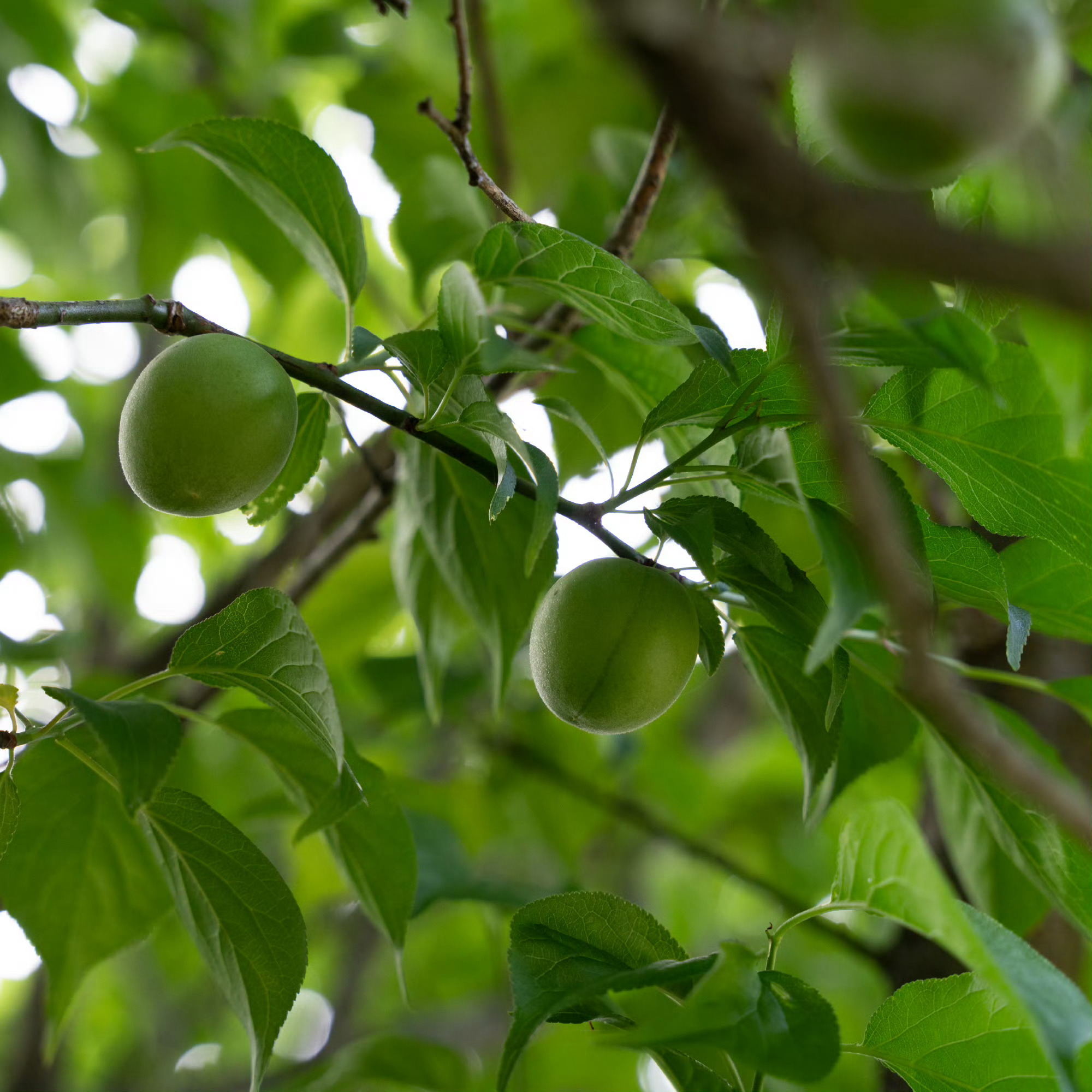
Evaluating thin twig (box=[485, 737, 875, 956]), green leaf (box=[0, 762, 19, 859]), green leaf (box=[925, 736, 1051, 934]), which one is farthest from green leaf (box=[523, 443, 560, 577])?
thin twig (box=[485, 737, 875, 956])

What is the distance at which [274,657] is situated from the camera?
629mm

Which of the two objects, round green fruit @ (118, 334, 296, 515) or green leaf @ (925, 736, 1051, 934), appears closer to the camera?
round green fruit @ (118, 334, 296, 515)

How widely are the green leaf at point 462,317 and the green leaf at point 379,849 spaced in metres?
0.31

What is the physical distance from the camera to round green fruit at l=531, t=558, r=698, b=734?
62cm

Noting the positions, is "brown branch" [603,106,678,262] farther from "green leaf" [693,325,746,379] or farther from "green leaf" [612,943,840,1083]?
"green leaf" [612,943,840,1083]

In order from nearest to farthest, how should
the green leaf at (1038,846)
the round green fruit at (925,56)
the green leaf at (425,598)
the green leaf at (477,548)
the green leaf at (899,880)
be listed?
the round green fruit at (925,56)
the green leaf at (899,880)
the green leaf at (1038,846)
the green leaf at (477,548)
the green leaf at (425,598)

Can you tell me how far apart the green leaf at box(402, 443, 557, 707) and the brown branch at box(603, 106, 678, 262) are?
26cm

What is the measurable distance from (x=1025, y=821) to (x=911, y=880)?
0.26 metres

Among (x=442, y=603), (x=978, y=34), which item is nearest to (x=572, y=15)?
(x=442, y=603)

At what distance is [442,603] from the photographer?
1.02 metres

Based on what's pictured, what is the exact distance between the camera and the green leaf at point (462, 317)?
1.89ft

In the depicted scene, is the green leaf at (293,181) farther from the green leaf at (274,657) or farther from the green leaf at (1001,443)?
the green leaf at (1001,443)

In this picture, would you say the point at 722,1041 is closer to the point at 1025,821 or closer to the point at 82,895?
the point at 1025,821

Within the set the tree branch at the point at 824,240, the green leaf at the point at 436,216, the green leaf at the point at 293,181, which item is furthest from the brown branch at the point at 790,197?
the green leaf at the point at 436,216
